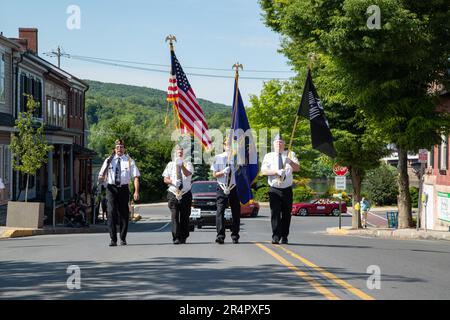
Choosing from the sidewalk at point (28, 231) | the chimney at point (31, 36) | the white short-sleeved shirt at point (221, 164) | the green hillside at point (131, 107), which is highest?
the green hillside at point (131, 107)

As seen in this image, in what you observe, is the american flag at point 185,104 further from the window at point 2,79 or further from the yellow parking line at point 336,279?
the window at point 2,79

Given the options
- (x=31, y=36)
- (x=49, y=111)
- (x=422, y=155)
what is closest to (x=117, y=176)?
(x=422, y=155)

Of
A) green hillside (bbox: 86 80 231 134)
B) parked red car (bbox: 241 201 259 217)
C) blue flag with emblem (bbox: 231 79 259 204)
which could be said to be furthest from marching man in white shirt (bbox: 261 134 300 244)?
green hillside (bbox: 86 80 231 134)

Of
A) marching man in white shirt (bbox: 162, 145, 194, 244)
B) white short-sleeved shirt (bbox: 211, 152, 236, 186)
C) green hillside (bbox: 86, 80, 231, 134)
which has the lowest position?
marching man in white shirt (bbox: 162, 145, 194, 244)

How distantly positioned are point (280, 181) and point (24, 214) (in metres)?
14.9

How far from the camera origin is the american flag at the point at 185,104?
16328mm

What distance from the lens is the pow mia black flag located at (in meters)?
15.5

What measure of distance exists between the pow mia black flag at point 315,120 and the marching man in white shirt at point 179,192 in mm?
2702

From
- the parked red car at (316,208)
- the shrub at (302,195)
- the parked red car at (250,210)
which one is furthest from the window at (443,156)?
the shrub at (302,195)

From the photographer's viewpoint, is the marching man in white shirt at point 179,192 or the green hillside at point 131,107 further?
the green hillside at point 131,107

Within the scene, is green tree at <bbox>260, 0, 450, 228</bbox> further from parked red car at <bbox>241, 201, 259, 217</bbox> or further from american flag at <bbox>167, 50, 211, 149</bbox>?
parked red car at <bbox>241, 201, 259, 217</bbox>

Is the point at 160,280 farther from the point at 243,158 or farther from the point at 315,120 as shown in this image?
the point at 315,120

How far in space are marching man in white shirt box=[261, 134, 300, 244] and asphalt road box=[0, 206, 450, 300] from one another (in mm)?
645

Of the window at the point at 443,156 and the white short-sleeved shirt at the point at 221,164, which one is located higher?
the window at the point at 443,156
